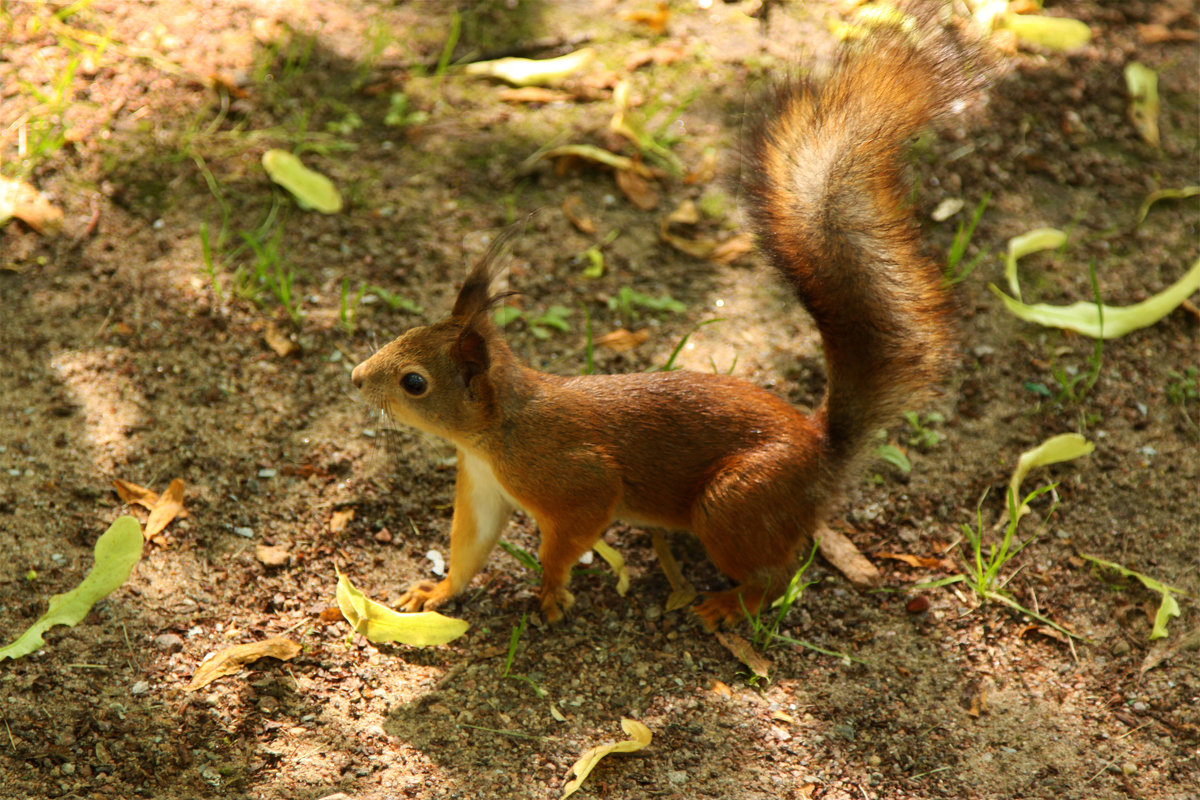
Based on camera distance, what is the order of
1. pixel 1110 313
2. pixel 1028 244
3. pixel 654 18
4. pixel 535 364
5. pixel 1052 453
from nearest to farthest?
pixel 1052 453, pixel 535 364, pixel 1110 313, pixel 1028 244, pixel 654 18

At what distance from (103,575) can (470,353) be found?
94 cm

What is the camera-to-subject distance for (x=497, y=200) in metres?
3.48

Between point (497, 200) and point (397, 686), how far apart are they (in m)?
1.79

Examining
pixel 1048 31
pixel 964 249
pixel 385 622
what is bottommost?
pixel 385 622

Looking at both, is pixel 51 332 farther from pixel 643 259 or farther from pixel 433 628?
pixel 643 259

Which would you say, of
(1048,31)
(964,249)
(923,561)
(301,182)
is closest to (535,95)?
(301,182)

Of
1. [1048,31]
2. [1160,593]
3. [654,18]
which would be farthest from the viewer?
[654,18]

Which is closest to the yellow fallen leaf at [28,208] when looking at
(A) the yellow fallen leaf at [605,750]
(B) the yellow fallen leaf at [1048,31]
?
(A) the yellow fallen leaf at [605,750]

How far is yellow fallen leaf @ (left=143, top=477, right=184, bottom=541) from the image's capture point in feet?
8.13

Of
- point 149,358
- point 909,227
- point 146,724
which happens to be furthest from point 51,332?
point 909,227

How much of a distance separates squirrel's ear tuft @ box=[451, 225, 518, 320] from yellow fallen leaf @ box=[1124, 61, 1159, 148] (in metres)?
2.79

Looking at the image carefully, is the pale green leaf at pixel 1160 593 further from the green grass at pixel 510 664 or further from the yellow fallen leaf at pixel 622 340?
the green grass at pixel 510 664

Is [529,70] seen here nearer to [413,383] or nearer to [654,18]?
[654,18]

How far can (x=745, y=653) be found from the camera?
94.8 inches
